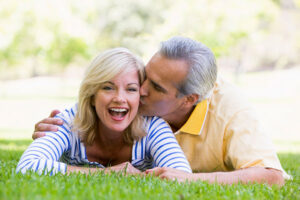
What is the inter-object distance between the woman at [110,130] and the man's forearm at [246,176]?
0.27 meters

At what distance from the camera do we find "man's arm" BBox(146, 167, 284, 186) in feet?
11.5

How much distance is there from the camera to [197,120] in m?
4.48

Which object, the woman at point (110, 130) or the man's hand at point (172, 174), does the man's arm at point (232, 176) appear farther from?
the woman at point (110, 130)

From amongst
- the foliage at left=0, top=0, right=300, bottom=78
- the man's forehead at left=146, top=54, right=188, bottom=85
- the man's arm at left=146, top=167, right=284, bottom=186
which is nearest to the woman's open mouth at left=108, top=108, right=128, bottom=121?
the man's forehead at left=146, top=54, right=188, bottom=85

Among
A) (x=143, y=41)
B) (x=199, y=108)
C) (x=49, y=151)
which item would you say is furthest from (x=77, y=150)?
(x=143, y=41)

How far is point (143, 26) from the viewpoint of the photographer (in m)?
41.2

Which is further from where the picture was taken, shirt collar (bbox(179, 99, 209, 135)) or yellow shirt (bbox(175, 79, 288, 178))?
shirt collar (bbox(179, 99, 209, 135))

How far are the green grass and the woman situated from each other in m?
0.58

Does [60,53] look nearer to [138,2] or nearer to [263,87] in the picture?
[138,2]

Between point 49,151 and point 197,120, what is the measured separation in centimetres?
161

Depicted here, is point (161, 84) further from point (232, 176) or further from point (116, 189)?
point (116, 189)

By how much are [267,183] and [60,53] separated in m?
27.5

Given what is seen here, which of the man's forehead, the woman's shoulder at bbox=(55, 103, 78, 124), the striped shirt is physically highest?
the man's forehead

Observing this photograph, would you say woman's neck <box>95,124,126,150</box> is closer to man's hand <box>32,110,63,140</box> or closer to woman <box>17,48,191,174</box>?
woman <box>17,48,191,174</box>
